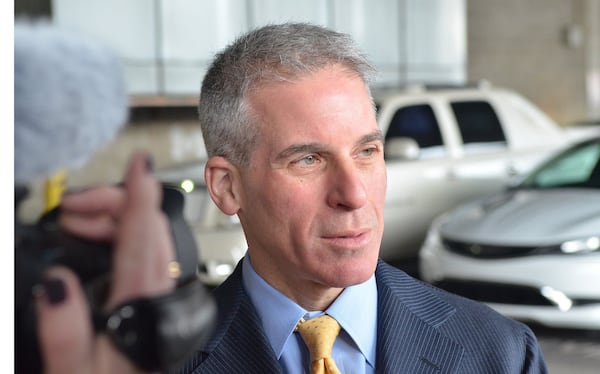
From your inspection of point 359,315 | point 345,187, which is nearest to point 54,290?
point 345,187

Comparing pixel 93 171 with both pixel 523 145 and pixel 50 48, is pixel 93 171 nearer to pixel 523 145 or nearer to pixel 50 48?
pixel 50 48

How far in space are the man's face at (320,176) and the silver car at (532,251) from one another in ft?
14.2

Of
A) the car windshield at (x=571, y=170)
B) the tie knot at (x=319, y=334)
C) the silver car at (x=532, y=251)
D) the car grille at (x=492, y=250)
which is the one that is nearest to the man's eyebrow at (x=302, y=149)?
the tie knot at (x=319, y=334)

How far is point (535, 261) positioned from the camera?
17.5 feet

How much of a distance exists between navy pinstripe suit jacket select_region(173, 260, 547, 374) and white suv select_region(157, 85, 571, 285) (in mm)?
5329

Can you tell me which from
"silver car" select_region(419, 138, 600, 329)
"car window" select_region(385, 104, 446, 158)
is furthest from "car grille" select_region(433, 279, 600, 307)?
"car window" select_region(385, 104, 446, 158)

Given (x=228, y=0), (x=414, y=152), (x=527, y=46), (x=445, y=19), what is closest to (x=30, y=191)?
(x=414, y=152)

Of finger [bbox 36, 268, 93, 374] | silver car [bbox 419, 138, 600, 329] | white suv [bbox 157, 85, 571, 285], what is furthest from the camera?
white suv [bbox 157, 85, 571, 285]

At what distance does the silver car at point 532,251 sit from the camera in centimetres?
520

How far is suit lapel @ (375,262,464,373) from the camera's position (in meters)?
1.21

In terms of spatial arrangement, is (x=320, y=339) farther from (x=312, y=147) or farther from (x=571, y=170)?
(x=571, y=170)

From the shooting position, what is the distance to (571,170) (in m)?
6.38

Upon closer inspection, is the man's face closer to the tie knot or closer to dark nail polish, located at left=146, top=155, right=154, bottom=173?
the tie knot
